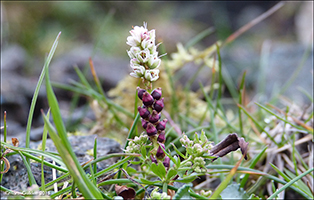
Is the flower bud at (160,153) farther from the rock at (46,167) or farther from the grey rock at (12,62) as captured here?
the grey rock at (12,62)

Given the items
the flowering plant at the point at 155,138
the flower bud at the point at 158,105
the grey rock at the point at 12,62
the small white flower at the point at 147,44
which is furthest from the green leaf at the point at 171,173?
the grey rock at the point at 12,62

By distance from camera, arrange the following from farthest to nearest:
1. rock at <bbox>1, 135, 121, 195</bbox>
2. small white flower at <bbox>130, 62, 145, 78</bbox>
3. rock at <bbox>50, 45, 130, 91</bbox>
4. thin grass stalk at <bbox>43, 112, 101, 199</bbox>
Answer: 1. rock at <bbox>50, 45, 130, 91</bbox>
2. rock at <bbox>1, 135, 121, 195</bbox>
3. small white flower at <bbox>130, 62, 145, 78</bbox>
4. thin grass stalk at <bbox>43, 112, 101, 199</bbox>

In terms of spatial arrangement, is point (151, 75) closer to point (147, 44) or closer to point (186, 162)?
point (147, 44)

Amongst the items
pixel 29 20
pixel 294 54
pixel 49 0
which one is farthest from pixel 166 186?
pixel 49 0

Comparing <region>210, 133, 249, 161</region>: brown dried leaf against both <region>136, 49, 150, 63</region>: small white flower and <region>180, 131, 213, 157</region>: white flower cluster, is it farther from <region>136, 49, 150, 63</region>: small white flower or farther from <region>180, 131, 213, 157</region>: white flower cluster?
<region>136, 49, 150, 63</region>: small white flower

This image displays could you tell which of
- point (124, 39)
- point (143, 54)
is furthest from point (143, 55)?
point (124, 39)

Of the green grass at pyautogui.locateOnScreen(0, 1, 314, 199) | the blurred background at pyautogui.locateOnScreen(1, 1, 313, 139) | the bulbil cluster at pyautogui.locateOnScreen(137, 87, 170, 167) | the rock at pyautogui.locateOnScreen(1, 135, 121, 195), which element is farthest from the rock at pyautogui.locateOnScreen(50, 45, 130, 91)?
the bulbil cluster at pyautogui.locateOnScreen(137, 87, 170, 167)

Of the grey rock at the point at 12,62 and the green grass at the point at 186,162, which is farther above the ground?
the grey rock at the point at 12,62
